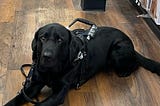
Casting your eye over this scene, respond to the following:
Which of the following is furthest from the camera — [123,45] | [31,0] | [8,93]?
[31,0]

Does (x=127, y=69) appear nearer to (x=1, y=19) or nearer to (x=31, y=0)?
(x=1, y=19)

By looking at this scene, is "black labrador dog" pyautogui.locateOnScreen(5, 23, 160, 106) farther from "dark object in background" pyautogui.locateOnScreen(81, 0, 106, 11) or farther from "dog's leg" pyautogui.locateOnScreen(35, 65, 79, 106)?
"dark object in background" pyautogui.locateOnScreen(81, 0, 106, 11)

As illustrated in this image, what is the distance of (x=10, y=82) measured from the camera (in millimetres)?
2016

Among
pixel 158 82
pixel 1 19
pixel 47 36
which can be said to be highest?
pixel 47 36

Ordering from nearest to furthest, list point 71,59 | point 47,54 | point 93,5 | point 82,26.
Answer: point 47,54, point 71,59, point 82,26, point 93,5

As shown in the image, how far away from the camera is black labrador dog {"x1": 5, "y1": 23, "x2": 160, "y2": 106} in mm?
1669

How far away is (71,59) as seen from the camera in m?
1.74

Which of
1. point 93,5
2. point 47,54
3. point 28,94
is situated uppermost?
point 47,54

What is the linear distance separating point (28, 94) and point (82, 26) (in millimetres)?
1131

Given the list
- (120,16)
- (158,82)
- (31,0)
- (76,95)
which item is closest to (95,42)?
(76,95)

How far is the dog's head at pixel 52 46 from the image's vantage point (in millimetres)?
1640

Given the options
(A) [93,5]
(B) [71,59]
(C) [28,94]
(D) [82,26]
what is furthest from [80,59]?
(A) [93,5]

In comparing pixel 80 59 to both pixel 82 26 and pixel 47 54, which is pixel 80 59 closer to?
pixel 47 54

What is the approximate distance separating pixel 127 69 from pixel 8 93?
0.78 m
